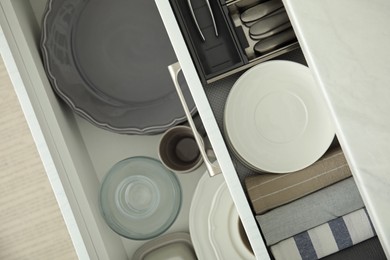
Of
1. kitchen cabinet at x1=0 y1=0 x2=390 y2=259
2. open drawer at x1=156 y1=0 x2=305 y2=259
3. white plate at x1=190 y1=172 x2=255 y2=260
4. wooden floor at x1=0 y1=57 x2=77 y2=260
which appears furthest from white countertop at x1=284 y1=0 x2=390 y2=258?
wooden floor at x1=0 y1=57 x2=77 y2=260

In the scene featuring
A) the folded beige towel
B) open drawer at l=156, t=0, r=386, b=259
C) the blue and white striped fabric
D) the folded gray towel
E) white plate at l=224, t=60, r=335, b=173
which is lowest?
the blue and white striped fabric

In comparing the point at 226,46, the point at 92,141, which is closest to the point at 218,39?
the point at 226,46

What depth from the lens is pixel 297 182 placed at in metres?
0.73

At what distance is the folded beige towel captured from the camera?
724 mm

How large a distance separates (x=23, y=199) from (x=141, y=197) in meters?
0.23

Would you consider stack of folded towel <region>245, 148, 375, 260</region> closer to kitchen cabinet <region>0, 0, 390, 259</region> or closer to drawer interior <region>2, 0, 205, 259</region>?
kitchen cabinet <region>0, 0, 390, 259</region>

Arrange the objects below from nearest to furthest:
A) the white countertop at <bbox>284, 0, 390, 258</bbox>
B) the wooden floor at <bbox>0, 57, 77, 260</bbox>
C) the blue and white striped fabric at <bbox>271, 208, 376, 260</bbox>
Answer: the white countertop at <bbox>284, 0, 390, 258</bbox> → the blue and white striped fabric at <bbox>271, 208, 376, 260</bbox> → the wooden floor at <bbox>0, 57, 77, 260</bbox>

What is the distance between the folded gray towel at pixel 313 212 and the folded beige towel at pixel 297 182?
0.04 ft

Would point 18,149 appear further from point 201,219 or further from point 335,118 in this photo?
point 335,118

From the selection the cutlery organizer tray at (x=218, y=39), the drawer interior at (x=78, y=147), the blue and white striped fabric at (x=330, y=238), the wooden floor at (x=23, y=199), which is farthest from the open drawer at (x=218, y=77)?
the wooden floor at (x=23, y=199)

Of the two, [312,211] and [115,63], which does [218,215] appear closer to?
[312,211]

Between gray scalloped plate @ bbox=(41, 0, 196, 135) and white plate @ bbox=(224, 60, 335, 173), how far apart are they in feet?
0.60

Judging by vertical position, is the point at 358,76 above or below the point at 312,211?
above

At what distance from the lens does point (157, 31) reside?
3.16ft
